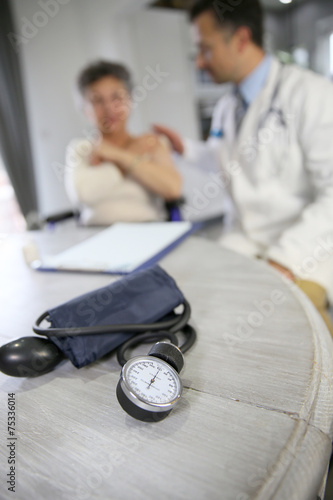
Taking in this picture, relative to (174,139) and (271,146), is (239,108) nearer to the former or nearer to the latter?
(271,146)

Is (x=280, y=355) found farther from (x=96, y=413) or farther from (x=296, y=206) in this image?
(x=296, y=206)

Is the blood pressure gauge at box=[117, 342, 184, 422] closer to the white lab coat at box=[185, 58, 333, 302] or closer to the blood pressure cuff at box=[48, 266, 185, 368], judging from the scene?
the blood pressure cuff at box=[48, 266, 185, 368]

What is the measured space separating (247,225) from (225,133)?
0.40 metres

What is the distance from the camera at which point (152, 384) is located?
39cm

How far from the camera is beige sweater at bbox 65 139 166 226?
1509 millimetres

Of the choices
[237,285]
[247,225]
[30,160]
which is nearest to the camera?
[237,285]

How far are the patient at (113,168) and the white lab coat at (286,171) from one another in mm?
305

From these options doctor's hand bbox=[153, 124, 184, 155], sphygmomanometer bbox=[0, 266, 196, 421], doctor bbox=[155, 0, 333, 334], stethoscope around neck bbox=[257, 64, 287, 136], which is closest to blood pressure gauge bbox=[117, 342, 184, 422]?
sphygmomanometer bbox=[0, 266, 196, 421]

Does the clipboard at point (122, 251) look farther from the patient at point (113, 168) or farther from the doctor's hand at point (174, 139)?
the doctor's hand at point (174, 139)

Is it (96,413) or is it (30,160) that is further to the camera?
(30,160)

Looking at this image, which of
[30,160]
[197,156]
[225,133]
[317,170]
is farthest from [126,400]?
[30,160]

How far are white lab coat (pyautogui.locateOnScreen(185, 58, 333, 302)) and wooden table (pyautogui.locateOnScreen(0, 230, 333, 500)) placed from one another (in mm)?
473

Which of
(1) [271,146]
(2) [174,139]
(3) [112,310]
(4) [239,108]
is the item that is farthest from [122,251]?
(2) [174,139]

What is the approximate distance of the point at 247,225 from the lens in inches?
52.3
